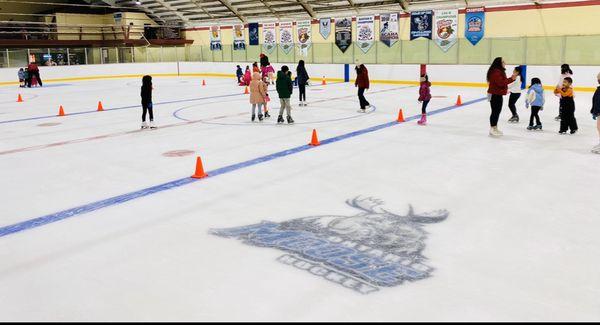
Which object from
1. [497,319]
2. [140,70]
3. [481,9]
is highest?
[481,9]

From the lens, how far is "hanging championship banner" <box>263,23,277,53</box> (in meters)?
36.2

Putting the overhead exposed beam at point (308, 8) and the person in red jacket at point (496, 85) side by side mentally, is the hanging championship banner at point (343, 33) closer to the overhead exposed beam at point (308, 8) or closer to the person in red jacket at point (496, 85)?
the overhead exposed beam at point (308, 8)

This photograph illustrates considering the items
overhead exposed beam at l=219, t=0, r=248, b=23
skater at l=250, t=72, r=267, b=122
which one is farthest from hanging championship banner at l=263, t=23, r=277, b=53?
skater at l=250, t=72, r=267, b=122

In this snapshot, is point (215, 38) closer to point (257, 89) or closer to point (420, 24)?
point (420, 24)

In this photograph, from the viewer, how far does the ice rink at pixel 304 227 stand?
3.92 m

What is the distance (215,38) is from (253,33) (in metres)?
4.83

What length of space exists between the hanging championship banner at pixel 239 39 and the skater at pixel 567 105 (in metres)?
29.8

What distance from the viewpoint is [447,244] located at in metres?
5.05

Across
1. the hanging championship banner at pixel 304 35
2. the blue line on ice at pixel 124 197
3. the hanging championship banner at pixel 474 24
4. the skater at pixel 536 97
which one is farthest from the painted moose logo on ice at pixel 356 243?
the hanging championship banner at pixel 304 35

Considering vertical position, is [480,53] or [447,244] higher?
[480,53]

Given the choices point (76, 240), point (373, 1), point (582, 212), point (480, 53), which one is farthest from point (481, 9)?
point (76, 240)

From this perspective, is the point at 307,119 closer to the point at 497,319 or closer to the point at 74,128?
the point at 74,128

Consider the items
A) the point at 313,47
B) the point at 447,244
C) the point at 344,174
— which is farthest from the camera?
the point at 313,47

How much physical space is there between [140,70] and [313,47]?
1333cm
